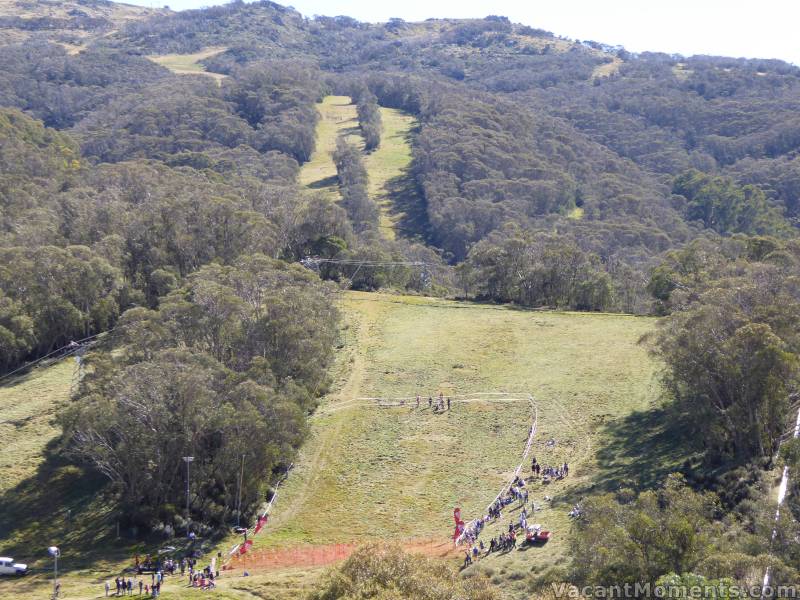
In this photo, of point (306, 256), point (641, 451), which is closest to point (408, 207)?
point (306, 256)

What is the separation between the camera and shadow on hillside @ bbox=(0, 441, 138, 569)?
118 ft

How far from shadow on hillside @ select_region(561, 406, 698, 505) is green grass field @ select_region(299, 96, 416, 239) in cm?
7887

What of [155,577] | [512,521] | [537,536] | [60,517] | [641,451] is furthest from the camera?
[641,451]

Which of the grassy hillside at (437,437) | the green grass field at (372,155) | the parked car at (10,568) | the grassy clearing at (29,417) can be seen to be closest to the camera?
the parked car at (10,568)

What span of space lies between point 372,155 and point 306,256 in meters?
75.9

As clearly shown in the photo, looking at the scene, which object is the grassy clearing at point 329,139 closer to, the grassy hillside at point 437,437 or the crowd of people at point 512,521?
the grassy hillside at point 437,437

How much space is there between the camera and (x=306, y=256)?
266ft

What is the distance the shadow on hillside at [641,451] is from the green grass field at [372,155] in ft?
259

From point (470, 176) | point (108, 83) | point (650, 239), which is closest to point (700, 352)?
point (650, 239)

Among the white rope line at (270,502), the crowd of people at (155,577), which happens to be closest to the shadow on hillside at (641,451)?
the white rope line at (270,502)

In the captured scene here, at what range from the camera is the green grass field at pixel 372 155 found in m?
132

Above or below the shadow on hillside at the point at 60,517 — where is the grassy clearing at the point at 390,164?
above

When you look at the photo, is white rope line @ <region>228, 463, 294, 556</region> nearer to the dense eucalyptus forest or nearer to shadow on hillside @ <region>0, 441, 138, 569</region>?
the dense eucalyptus forest

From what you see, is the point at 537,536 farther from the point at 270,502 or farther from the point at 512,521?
the point at 270,502
